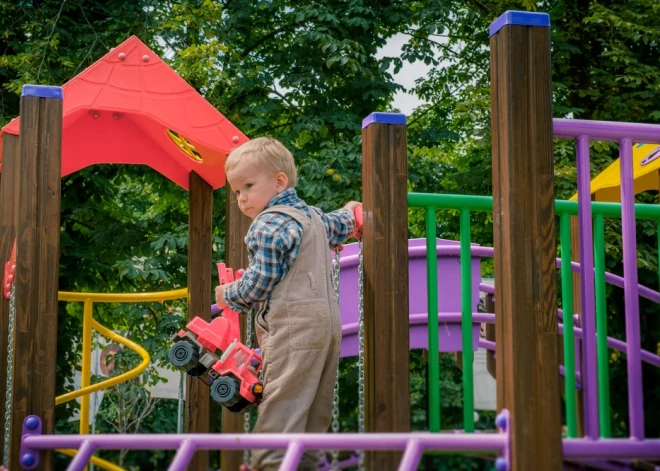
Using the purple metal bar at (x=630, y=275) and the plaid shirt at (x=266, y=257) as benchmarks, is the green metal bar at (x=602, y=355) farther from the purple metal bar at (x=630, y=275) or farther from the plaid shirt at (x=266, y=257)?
the plaid shirt at (x=266, y=257)

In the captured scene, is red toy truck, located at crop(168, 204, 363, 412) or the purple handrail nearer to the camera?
the purple handrail

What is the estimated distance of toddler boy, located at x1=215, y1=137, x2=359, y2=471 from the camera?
2.81 metres

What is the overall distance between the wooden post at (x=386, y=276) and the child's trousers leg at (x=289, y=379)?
0.20 m

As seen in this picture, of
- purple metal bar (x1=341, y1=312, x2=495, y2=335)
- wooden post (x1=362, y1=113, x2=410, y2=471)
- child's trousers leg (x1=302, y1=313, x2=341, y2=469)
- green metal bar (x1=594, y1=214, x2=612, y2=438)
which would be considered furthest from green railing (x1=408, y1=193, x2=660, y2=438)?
purple metal bar (x1=341, y1=312, x2=495, y2=335)

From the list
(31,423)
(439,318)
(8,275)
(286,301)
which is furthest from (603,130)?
(8,275)

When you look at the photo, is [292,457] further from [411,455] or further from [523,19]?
[523,19]

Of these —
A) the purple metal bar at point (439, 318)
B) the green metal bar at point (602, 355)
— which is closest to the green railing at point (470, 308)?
the green metal bar at point (602, 355)

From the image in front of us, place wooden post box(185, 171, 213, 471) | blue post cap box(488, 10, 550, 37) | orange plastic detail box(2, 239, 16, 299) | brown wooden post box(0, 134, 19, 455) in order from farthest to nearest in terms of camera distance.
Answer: wooden post box(185, 171, 213, 471)
brown wooden post box(0, 134, 19, 455)
orange plastic detail box(2, 239, 16, 299)
blue post cap box(488, 10, 550, 37)

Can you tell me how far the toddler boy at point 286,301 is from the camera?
111 inches

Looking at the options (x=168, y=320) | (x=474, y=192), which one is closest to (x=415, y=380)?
(x=474, y=192)

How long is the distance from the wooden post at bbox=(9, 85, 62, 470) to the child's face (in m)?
0.66

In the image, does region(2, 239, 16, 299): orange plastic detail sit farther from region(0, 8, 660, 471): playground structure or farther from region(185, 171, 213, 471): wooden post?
region(185, 171, 213, 471): wooden post

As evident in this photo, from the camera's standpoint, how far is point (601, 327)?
8.73 feet

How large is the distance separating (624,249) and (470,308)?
736 millimetres
